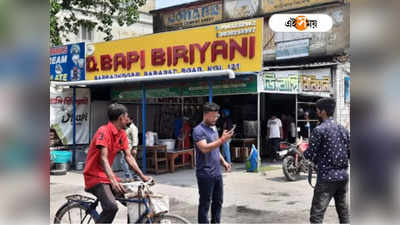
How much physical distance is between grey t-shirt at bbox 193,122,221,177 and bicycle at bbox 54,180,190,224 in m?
0.71

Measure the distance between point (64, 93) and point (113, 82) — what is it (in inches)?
81.4

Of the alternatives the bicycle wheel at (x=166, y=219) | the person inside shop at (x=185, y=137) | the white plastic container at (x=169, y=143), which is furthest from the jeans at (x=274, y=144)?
the bicycle wheel at (x=166, y=219)

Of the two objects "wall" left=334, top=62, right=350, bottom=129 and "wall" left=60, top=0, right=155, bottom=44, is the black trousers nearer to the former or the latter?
"wall" left=334, top=62, right=350, bottom=129

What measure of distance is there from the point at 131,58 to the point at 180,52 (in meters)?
1.73

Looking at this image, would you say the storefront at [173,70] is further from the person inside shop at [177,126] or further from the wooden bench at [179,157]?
the wooden bench at [179,157]

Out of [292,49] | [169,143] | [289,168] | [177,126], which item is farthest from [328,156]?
[292,49]

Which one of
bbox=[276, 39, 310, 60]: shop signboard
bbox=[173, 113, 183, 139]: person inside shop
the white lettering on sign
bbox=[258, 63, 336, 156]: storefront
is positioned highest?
bbox=[276, 39, 310, 60]: shop signboard

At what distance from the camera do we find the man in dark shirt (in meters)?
4.00

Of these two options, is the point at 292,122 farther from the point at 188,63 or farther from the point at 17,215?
the point at 17,215

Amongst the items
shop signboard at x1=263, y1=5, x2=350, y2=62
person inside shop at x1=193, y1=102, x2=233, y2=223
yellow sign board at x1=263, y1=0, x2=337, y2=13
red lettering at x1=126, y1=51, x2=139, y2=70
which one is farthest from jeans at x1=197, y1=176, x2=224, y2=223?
yellow sign board at x1=263, y1=0, x2=337, y2=13

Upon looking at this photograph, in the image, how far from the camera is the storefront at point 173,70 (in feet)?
32.2

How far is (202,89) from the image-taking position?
10.8 m

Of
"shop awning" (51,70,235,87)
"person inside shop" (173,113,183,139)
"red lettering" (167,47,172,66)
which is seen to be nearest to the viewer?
"shop awning" (51,70,235,87)

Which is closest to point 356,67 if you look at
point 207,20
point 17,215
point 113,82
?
point 17,215
